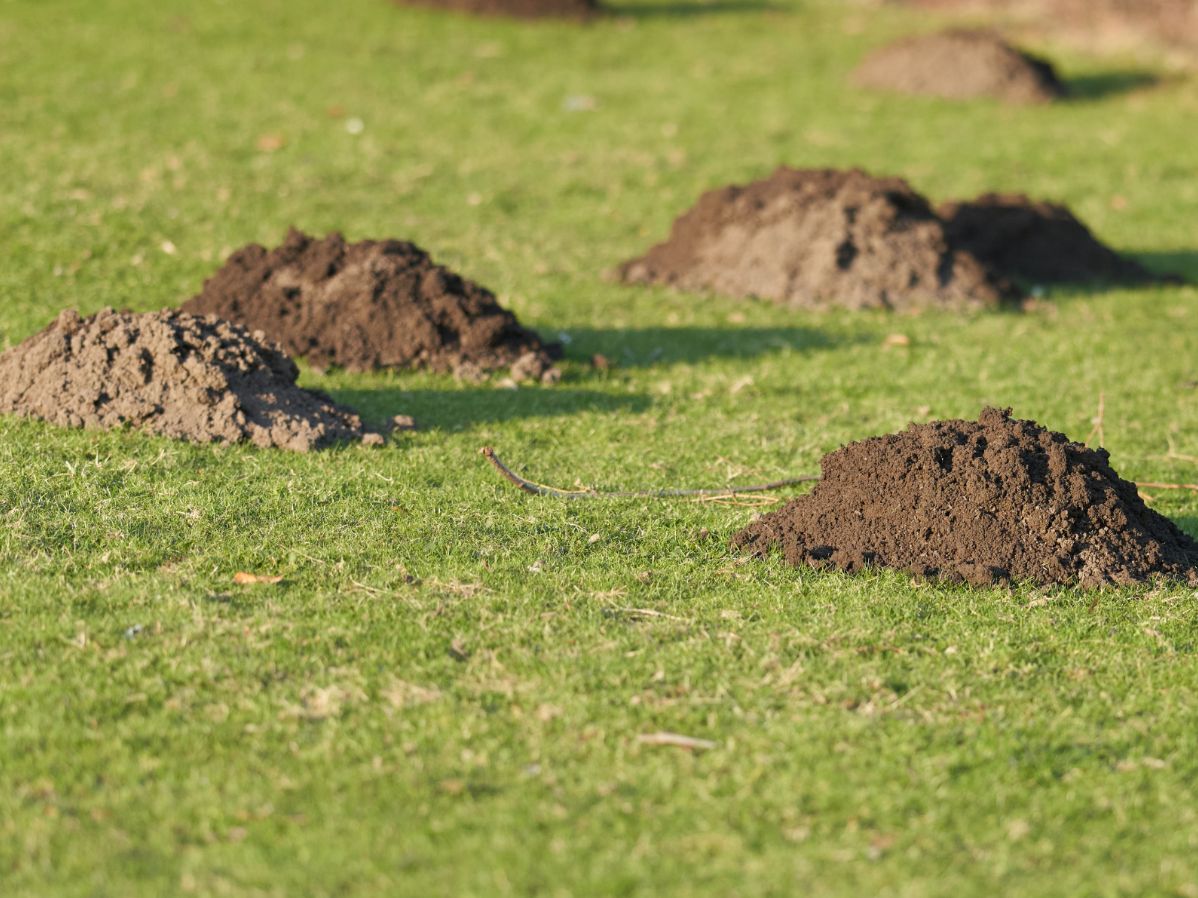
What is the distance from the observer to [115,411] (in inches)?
301

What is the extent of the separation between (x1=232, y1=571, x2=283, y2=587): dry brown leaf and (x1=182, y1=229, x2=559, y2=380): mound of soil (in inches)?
136

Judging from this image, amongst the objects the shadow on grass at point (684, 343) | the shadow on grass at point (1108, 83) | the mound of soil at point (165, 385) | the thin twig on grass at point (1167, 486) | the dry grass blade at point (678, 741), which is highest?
the shadow on grass at point (1108, 83)

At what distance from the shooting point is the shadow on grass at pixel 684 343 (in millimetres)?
10312

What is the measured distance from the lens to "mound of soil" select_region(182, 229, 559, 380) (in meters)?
9.52

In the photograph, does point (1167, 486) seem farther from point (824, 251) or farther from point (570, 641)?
point (824, 251)

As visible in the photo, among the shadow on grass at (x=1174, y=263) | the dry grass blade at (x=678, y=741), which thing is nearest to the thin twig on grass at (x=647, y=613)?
the dry grass blade at (x=678, y=741)

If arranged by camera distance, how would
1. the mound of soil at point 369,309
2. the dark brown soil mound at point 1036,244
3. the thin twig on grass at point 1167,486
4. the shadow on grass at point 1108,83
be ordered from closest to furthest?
the thin twig on grass at point 1167,486
the mound of soil at point 369,309
the dark brown soil mound at point 1036,244
the shadow on grass at point 1108,83

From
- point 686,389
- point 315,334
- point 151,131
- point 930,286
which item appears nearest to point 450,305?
point 315,334

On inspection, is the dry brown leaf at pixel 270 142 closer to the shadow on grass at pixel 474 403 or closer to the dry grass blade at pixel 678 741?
the shadow on grass at pixel 474 403

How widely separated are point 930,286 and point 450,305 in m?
4.37

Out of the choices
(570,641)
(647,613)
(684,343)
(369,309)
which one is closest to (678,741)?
(570,641)

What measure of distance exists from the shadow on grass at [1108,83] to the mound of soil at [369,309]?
43.5ft

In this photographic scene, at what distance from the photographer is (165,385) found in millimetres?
7723

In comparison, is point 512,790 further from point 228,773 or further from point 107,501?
point 107,501
